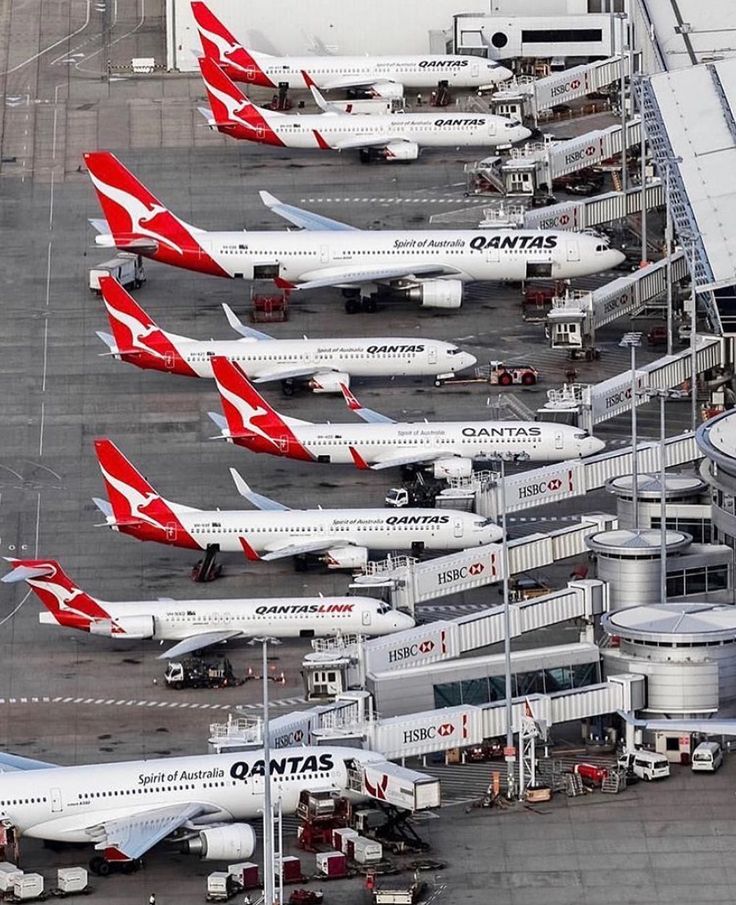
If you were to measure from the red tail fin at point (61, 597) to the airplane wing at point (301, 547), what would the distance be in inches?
513

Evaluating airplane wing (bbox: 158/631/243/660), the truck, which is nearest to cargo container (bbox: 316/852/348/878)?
the truck

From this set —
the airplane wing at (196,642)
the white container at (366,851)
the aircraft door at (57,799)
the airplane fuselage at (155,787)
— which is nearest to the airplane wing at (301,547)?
the airplane wing at (196,642)

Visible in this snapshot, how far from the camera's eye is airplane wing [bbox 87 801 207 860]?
501 ft

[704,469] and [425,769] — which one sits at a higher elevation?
[704,469]

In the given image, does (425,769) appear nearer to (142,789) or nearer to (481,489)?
(142,789)

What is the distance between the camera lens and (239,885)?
150500mm

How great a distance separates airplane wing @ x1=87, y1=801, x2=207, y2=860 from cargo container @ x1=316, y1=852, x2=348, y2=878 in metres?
6.60

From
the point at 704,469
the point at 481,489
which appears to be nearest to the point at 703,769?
the point at 704,469

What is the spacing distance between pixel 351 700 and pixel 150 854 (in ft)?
Result: 51.3

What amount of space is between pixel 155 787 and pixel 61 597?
2534cm

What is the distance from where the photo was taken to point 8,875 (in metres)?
151

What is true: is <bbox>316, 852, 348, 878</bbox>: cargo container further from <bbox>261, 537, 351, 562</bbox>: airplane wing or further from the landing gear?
the landing gear

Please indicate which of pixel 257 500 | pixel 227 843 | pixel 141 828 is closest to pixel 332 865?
pixel 227 843

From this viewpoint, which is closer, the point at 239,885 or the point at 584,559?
the point at 239,885
